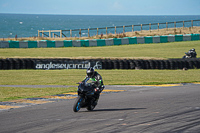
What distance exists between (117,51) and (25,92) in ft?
61.0

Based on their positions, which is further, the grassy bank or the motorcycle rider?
the grassy bank

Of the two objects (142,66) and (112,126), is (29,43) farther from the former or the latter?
(112,126)

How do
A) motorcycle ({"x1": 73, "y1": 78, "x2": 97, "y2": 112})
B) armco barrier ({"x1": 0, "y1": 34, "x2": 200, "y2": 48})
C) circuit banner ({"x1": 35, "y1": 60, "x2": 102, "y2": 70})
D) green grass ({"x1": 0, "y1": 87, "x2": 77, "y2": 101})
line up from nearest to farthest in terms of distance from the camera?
motorcycle ({"x1": 73, "y1": 78, "x2": 97, "y2": 112}), green grass ({"x1": 0, "y1": 87, "x2": 77, "y2": 101}), circuit banner ({"x1": 35, "y1": 60, "x2": 102, "y2": 70}), armco barrier ({"x1": 0, "y1": 34, "x2": 200, "y2": 48})

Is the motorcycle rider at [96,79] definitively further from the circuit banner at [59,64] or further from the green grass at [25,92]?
the circuit banner at [59,64]

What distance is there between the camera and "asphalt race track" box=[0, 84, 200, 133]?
8.00 m

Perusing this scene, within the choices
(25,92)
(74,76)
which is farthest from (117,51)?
(25,92)

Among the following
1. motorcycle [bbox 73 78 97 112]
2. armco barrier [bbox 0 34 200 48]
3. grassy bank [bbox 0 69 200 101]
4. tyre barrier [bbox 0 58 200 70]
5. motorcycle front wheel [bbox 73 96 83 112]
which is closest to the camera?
motorcycle [bbox 73 78 97 112]

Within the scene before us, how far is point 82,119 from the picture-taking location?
929cm

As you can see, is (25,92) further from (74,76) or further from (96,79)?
(96,79)

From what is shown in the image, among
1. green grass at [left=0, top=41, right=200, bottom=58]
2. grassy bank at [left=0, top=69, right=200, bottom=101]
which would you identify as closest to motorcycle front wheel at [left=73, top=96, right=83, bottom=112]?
grassy bank at [left=0, top=69, right=200, bottom=101]

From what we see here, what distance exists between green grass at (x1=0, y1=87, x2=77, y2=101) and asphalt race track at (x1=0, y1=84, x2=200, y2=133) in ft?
7.57

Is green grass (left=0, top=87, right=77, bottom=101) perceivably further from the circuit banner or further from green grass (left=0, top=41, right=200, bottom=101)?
the circuit banner

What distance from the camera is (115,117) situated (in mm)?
9445

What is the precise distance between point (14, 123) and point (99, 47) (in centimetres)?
2852
